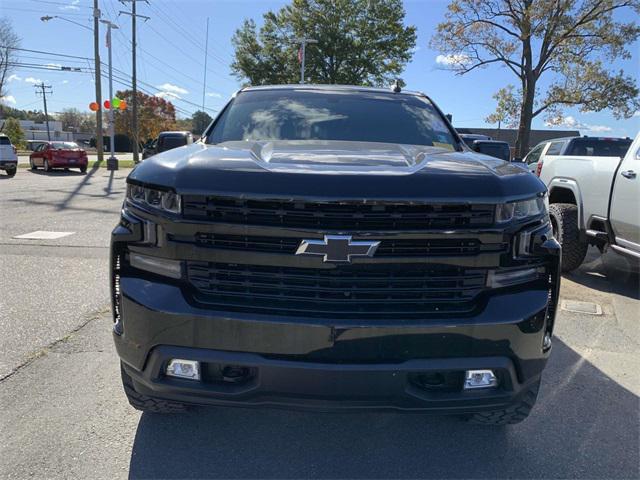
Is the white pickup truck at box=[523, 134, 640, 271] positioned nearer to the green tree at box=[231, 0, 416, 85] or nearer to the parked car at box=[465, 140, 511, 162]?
the parked car at box=[465, 140, 511, 162]

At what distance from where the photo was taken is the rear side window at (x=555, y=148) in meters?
10.8

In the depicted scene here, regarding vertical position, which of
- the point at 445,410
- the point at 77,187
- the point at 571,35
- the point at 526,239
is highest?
the point at 571,35

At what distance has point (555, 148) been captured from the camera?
36.5ft

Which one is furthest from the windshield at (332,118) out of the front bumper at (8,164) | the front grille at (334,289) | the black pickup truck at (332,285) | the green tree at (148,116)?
the green tree at (148,116)

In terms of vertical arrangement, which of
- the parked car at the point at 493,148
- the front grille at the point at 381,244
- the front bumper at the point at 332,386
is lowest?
the front bumper at the point at 332,386

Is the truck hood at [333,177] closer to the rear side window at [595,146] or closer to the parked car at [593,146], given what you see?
the parked car at [593,146]

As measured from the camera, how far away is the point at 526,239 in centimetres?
207

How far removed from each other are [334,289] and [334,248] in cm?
17

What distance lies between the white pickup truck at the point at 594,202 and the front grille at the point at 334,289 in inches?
157

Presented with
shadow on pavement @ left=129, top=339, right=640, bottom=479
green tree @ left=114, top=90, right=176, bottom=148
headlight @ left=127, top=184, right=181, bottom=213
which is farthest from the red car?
green tree @ left=114, top=90, right=176, bottom=148

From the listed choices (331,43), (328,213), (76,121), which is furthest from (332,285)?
(76,121)

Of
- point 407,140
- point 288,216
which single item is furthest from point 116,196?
point 288,216

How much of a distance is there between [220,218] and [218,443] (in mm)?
1240

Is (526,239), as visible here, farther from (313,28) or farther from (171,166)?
(313,28)
